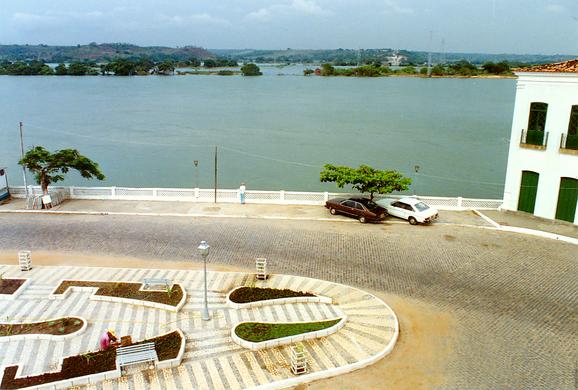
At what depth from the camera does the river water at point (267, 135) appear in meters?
48.0

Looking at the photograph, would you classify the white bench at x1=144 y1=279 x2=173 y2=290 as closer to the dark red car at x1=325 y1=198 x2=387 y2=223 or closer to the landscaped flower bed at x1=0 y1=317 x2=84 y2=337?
the landscaped flower bed at x1=0 y1=317 x2=84 y2=337

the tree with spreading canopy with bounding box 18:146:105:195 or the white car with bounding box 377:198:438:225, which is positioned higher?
the tree with spreading canopy with bounding box 18:146:105:195

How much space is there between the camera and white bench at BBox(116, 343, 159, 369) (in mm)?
13703

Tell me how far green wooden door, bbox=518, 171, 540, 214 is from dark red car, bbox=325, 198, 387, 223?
720cm

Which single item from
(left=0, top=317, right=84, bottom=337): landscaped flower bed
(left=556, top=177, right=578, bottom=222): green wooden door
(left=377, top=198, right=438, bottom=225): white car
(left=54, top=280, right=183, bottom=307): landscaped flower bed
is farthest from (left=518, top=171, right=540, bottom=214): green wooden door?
(left=0, top=317, right=84, bottom=337): landscaped flower bed

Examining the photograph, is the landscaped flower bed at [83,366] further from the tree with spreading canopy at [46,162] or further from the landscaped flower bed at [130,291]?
the tree with spreading canopy at [46,162]

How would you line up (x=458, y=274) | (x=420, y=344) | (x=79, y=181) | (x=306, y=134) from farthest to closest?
(x=306, y=134) < (x=79, y=181) < (x=458, y=274) < (x=420, y=344)

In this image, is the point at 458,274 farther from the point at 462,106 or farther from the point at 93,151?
the point at 462,106

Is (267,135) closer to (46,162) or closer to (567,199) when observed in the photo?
(46,162)

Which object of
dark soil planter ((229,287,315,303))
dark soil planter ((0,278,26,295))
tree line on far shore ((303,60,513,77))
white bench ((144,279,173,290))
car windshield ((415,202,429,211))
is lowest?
dark soil planter ((0,278,26,295))

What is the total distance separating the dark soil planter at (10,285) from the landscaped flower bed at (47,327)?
2385 mm

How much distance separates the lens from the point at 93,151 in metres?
57.8

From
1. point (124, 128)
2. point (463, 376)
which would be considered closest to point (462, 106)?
point (124, 128)

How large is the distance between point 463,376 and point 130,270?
491 inches
